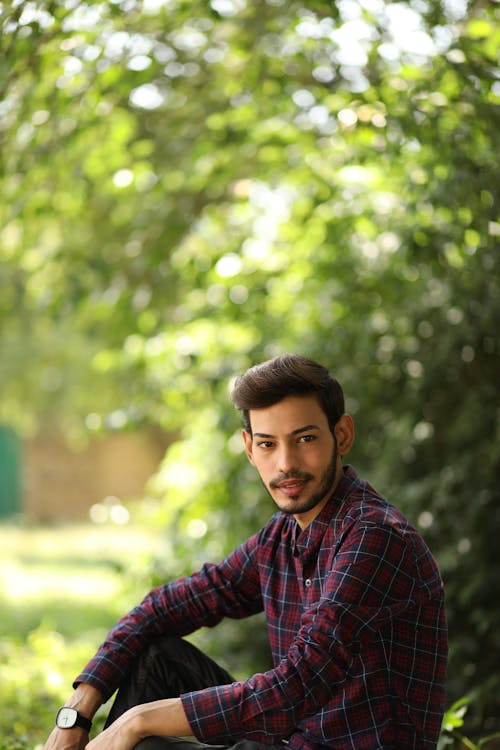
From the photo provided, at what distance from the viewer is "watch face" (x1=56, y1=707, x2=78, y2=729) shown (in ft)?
9.77

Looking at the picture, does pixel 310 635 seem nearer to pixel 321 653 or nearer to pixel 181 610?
pixel 321 653

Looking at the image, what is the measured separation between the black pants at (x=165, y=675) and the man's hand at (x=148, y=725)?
1.01ft

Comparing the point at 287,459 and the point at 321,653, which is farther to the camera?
the point at 287,459

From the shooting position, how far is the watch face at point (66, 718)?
2979 millimetres

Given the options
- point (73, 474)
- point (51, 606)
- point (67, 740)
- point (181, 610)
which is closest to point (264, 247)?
point (181, 610)

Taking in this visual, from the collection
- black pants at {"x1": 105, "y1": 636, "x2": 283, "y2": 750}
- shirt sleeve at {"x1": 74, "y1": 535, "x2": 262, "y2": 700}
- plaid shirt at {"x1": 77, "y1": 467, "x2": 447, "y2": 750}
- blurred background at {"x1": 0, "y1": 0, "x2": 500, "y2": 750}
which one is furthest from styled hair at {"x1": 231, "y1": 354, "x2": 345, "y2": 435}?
blurred background at {"x1": 0, "y1": 0, "x2": 500, "y2": 750}

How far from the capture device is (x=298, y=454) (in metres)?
2.77

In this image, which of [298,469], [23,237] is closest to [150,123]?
[23,237]

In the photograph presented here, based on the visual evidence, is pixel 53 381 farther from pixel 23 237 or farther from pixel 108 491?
pixel 23 237

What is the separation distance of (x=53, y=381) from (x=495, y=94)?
47.9 feet

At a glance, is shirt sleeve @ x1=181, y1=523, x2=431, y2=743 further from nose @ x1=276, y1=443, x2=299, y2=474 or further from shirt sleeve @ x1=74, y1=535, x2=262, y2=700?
shirt sleeve @ x1=74, y1=535, x2=262, y2=700

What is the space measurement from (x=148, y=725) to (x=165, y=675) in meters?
0.45

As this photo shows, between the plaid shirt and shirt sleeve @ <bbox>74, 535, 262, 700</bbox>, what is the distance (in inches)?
8.2

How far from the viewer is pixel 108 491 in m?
20.2
